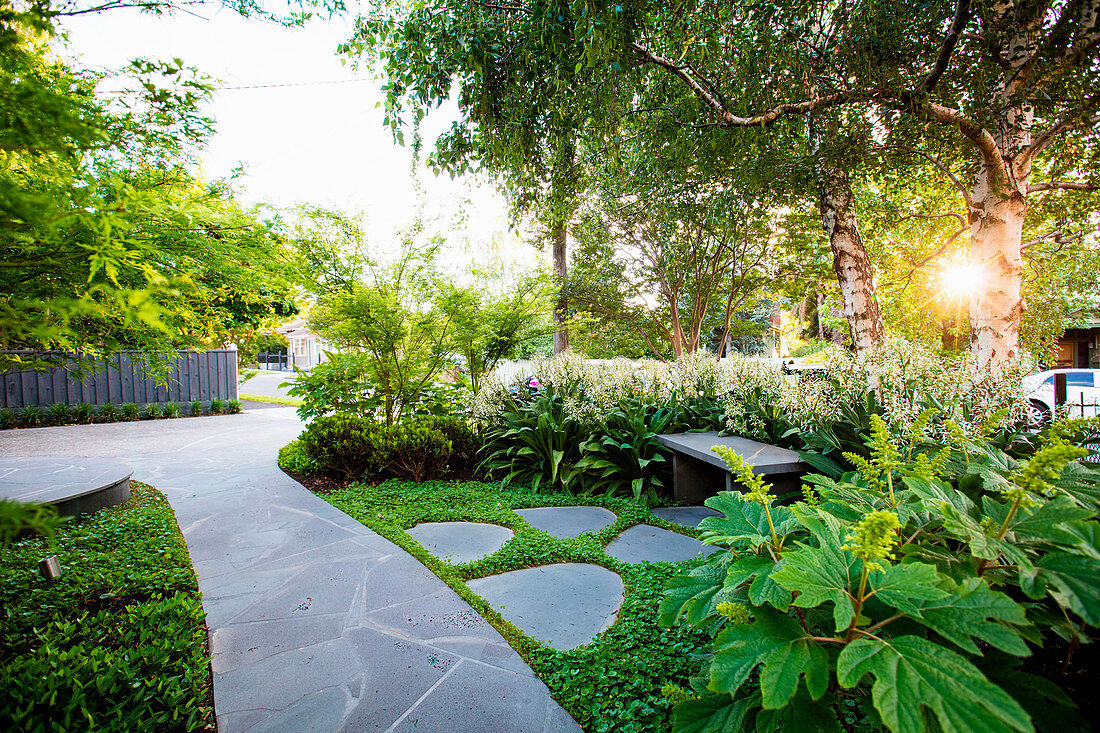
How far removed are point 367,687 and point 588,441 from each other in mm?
3281

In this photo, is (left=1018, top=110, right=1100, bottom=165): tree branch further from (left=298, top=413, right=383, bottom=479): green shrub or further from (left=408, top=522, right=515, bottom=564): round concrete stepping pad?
(left=298, top=413, right=383, bottom=479): green shrub

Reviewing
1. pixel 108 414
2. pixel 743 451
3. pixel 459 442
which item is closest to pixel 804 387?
pixel 743 451

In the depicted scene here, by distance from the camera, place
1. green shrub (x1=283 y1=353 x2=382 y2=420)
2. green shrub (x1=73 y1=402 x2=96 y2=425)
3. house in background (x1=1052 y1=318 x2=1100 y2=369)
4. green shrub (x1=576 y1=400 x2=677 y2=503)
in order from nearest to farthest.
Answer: green shrub (x1=576 y1=400 x2=677 y2=503)
green shrub (x1=283 y1=353 x2=382 y2=420)
green shrub (x1=73 y1=402 x2=96 y2=425)
house in background (x1=1052 y1=318 x2=1100 y2=369)

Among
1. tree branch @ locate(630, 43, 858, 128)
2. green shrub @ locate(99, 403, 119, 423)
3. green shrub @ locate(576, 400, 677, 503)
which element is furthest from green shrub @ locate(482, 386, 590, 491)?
green shrub @ locate(99, 403, 119, 423)

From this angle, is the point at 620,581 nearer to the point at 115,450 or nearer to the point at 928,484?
the point at 928,484

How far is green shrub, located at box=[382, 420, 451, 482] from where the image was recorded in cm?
531

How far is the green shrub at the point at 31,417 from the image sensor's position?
10.2 metres

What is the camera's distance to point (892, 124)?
4531 millimetres

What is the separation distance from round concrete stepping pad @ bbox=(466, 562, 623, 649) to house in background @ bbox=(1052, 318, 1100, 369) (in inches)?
954

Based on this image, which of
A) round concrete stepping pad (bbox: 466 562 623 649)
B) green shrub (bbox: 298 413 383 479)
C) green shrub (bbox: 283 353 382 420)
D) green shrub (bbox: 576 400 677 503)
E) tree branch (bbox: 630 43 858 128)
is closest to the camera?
round concrete stepping pad (bbox: 466 562 623 649)

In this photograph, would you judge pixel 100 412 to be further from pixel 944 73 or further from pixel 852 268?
pixel 944 73

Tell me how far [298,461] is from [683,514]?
4637 millimetres

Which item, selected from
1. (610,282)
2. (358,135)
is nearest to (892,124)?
(358,135)

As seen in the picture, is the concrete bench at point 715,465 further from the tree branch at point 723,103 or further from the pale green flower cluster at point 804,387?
the tree branch at point 723,103
